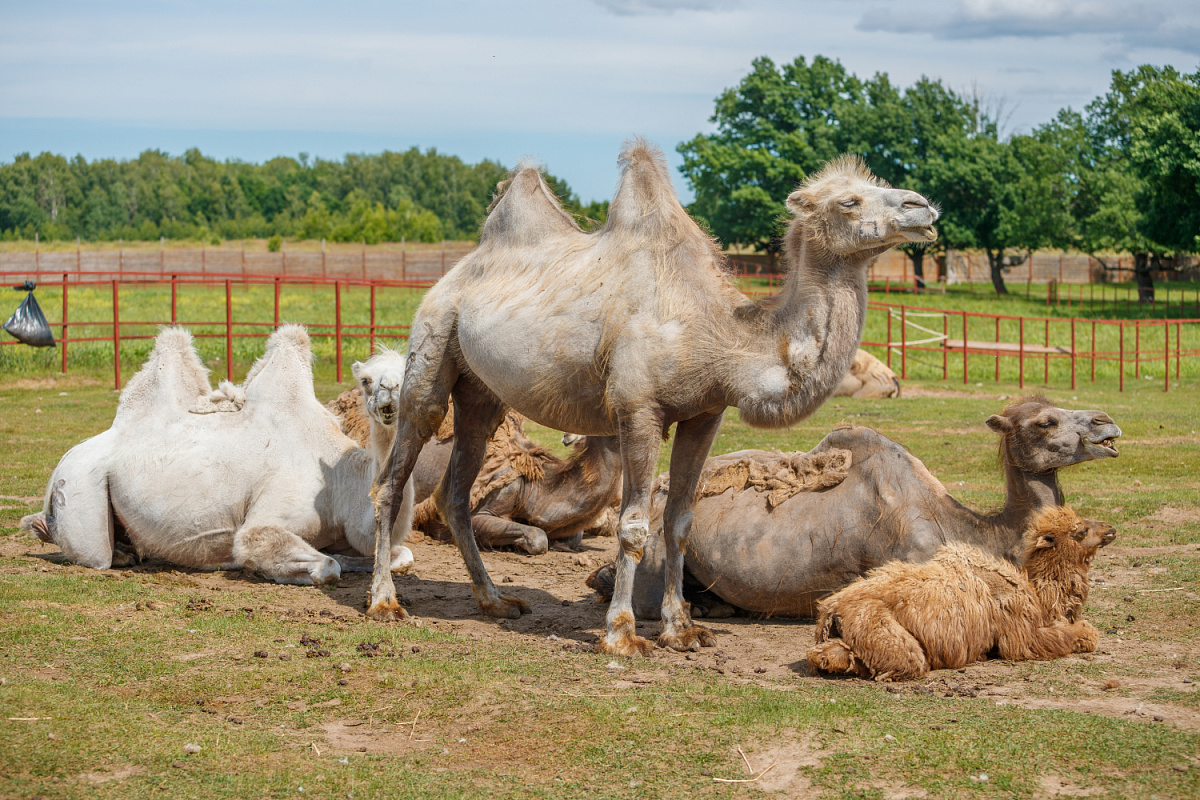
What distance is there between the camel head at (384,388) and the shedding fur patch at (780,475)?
85.6 inches

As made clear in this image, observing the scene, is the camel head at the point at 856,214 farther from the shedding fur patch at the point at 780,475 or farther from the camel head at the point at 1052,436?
the shedding fur patch at the point at 780,475

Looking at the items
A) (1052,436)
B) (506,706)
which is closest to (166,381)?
(506,706)

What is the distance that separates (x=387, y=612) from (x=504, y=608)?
28.6 inches

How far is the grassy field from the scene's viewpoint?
3932 millimetres

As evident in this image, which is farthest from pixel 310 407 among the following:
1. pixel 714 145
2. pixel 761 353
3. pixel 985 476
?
pixel 714 145

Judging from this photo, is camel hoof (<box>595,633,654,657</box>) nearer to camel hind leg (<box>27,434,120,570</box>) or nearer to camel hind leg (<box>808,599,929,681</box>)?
camel hind leg (<box>808,599,929,681</box>)

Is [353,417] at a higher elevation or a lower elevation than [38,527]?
higher

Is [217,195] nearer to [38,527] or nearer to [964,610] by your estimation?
[38,527]

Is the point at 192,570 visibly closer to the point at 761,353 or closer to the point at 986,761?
the point at 761,353

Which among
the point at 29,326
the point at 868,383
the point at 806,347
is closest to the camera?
the point at 806,347

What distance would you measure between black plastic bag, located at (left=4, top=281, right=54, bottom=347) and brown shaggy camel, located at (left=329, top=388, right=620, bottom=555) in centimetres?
274

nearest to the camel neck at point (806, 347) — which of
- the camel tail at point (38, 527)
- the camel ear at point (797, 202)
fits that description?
the camel ear at point (797, 202)

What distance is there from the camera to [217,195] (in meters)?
116

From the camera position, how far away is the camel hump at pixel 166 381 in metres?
8.13
